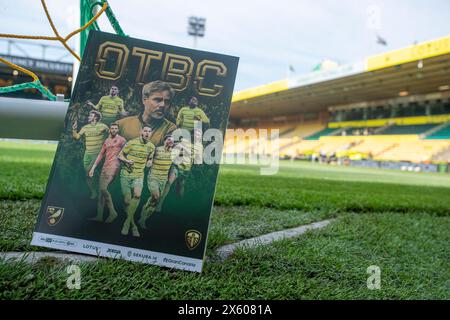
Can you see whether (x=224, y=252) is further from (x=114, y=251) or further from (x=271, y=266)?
(x=114, y=251)

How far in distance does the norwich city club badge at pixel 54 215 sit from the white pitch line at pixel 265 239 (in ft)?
1.54

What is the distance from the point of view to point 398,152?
18359mm

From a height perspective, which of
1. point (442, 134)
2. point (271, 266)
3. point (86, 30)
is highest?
point (442, 134)

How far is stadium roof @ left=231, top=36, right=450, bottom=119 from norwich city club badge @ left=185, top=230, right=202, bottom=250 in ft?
45.0

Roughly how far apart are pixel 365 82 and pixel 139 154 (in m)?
18.3

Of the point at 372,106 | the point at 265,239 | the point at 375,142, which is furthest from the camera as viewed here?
the point at 372,106

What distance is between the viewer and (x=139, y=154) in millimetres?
1041

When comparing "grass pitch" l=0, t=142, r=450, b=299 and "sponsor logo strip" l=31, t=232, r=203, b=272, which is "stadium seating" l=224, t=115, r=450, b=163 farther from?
"sponsor logo strip" l=31, t=232, r=203, b=272

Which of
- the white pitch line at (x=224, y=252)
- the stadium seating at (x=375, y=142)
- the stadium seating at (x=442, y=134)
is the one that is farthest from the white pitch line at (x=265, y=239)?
the stadium seating at (x=442, y=134)

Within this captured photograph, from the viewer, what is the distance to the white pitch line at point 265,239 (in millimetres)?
1268

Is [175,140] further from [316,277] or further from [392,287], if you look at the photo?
[392,287]

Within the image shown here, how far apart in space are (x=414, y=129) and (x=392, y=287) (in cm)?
2075

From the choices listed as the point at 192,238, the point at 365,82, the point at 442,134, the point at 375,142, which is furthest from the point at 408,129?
the point at 192,238

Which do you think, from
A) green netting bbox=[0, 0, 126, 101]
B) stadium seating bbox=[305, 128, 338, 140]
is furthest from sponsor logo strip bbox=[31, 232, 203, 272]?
stadium seating bbox=[305, 128, 338, 140]
